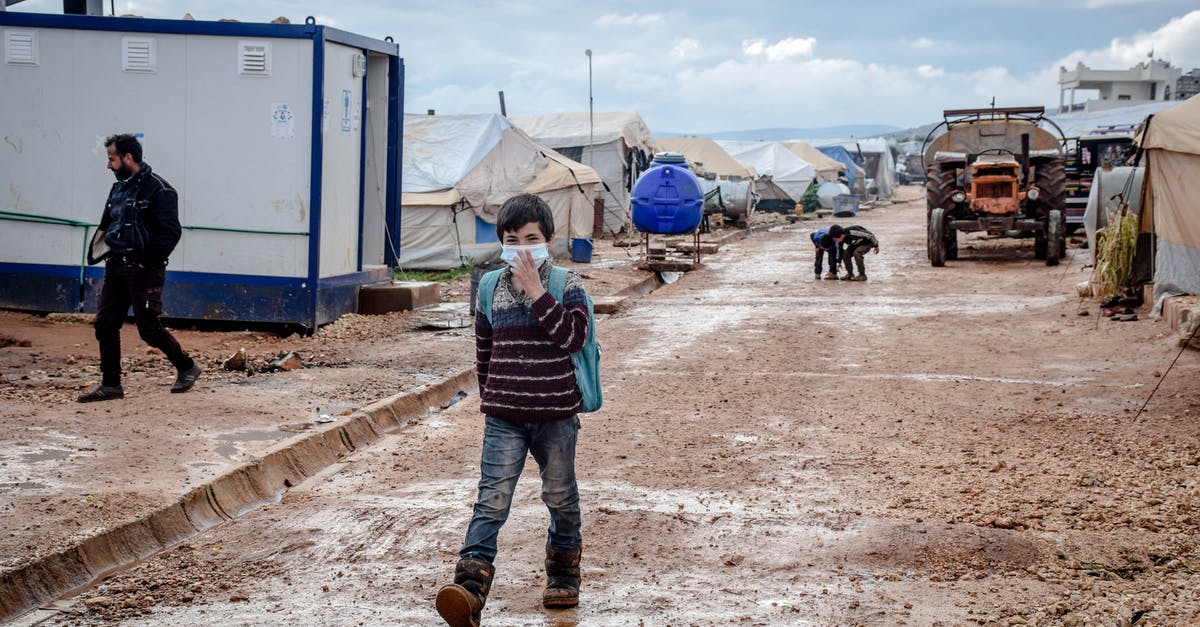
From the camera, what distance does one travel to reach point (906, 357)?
11539 mm

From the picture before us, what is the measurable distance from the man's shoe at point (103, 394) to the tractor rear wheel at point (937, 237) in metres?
16.0

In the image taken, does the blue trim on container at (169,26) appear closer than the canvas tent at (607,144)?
Yes

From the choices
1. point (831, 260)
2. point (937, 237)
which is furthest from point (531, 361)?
point (937, 237)

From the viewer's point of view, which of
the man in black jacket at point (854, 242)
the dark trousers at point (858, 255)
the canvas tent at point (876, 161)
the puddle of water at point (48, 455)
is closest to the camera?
the puddle of water at point (48, 455)

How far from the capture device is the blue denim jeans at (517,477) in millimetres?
4543

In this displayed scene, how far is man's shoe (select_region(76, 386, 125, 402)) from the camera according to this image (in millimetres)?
8492

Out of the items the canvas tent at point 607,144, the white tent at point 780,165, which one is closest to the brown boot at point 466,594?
the canvas tent at point 607,144

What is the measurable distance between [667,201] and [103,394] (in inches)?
601

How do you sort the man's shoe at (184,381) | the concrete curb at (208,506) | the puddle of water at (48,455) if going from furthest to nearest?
the man's shoe at (184,381) < the puddle of water at (48,455) < the concrete curb at (208,506)

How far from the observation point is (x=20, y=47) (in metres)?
12.8

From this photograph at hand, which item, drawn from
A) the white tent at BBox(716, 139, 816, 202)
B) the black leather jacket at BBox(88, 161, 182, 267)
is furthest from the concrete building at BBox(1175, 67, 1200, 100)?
the black leather jacket at BBox(88, 161, 182, 267)

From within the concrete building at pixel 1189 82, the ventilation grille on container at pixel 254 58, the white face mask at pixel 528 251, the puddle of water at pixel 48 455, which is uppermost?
the concrete building at pixel 1189 82

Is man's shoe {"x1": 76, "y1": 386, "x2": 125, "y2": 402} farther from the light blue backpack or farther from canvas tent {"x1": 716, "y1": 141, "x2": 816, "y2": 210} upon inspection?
canvas tent {"x1": 716, "y1": 141, "x2": 816, "y2": 210}

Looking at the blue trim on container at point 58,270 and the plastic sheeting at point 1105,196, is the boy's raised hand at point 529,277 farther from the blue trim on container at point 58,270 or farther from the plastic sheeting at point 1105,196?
the plastic sheeting at point 1105,196
